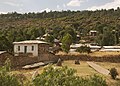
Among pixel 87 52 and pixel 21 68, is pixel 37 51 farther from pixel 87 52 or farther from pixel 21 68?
pixel 87 52

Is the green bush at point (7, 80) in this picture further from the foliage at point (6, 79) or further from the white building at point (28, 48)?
the white building at point (28, 48)

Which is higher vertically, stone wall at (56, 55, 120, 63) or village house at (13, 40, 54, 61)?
village house at (13, 40, 54, 61)

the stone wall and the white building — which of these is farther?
the stone wall

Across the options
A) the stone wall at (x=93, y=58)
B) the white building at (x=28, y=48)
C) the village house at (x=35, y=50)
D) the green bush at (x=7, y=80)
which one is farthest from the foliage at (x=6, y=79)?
the stone wall at (x=93, y=58)

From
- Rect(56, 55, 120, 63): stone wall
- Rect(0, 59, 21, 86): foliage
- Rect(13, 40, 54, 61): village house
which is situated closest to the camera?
Rect(0, 59, 21, 86): foliage

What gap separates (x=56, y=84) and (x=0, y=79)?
12.5 ft

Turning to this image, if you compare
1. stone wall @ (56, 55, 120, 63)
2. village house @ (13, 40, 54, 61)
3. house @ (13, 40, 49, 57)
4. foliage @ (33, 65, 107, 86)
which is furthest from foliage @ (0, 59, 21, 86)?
stone wall @ (56, 55, 120, 63)

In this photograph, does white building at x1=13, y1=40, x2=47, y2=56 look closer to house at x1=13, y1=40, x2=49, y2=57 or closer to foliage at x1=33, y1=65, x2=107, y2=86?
house at x1=13, y1=40, x2=49, y2=57

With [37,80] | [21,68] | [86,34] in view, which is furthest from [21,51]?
[86,34]

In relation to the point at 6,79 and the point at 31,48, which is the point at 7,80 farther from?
the point at 31,48

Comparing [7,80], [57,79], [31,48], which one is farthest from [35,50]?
[7,80]

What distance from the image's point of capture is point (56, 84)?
69.8 ft

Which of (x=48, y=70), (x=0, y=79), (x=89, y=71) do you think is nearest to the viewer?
(x=0, y=79)

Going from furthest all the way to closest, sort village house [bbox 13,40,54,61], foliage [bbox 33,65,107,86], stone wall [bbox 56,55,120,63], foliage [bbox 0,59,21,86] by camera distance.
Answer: stone wall [bbox 56,55,120,63], village house [bbox 13,40,54,61], foliage [bbox 33,65,107,86], foliage [bbox 0,59,21,86]
